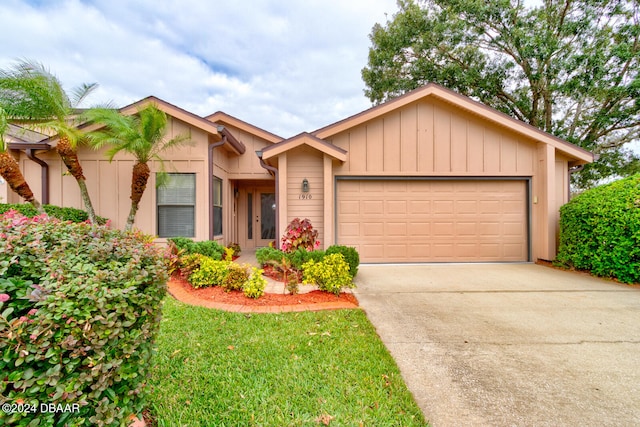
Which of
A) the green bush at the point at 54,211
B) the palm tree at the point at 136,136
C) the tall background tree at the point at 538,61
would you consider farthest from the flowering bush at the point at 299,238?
the tall background tree at the point at 538,61

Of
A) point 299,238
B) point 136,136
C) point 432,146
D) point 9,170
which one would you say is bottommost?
point 299,238

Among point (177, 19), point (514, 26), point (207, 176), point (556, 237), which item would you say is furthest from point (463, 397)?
point (514, 26)

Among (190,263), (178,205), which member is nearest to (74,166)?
(178,205)

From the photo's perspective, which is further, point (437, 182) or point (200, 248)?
point (437, 182)

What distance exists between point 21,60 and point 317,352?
841 centimetres

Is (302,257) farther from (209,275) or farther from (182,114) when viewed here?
(182,114)

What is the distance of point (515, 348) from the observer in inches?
116

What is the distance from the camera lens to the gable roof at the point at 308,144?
6797 mm

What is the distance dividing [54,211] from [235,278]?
5077 millimetres

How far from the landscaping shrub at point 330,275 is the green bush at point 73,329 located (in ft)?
10.3

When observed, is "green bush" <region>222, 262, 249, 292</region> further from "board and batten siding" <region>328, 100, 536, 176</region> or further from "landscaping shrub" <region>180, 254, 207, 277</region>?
"board and batten siding" <region>328, 100, 536, 176</region>

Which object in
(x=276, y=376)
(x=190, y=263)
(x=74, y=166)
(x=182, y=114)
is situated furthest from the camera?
(x=182, y=114)

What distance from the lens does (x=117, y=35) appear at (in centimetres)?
896

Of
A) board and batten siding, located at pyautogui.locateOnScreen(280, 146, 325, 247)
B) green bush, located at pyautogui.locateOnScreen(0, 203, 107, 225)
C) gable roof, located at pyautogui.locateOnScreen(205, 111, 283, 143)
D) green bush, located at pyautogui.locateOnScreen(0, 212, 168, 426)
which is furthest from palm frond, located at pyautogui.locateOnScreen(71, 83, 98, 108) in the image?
green bush, located at pyautogui.locateOnScreen(0, 212, 168, 426)
